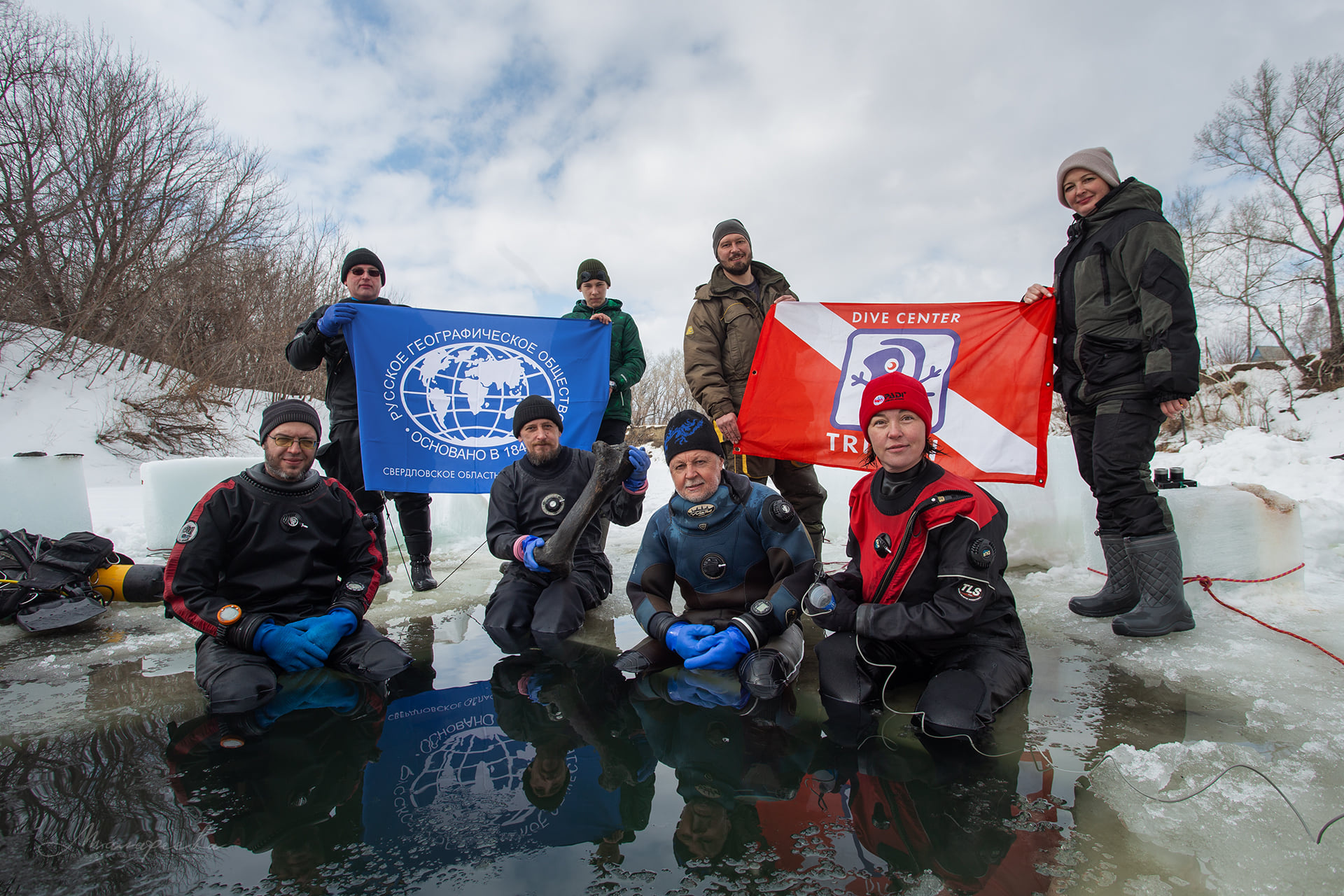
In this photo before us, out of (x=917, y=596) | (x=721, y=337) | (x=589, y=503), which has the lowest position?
(x=917, y=596)

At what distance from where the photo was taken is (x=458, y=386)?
5.00 meters

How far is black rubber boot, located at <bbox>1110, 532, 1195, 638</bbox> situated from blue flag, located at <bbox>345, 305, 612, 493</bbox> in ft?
11.2

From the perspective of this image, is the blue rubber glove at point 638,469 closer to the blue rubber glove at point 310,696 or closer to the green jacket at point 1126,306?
the blue rubber glove at point 310,696

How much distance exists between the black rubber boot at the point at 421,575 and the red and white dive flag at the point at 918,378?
7.67 ft

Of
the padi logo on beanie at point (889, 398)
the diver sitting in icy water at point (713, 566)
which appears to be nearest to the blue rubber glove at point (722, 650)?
the diver sitting in icy water at point (713, 566)

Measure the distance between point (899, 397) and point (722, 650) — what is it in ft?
4.02

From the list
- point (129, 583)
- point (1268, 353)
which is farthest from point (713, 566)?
point (1268, 353)

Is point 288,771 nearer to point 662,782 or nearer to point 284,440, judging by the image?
point 662,782

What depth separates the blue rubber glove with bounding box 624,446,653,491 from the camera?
3.73 m

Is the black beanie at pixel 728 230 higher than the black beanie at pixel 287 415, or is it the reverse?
the black beanie at pixel 728 230

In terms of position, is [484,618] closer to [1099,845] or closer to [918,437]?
[918,437]

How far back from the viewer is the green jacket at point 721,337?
440 centimetres

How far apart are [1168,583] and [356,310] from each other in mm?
4868

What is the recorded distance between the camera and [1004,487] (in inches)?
202
